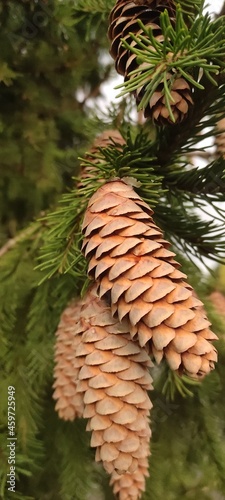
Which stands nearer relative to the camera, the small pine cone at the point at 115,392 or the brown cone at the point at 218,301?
the small pine cone at the point at 115,392

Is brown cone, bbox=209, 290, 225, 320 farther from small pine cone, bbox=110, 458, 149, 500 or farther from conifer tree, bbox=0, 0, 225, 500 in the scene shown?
small pine cone, bbox=110, 458, 149, 500

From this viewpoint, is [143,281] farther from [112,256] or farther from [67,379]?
[67,379]

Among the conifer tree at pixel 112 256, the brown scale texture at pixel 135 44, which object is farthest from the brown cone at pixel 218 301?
the brown scale texture at pixel 135 44

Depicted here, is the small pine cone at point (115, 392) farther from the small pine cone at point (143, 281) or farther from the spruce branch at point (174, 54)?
the spruce branch at point (174, 54)

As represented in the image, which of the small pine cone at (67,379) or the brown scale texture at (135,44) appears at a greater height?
the brown scale texture at (135,44)

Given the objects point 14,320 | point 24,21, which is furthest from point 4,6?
point 14,320

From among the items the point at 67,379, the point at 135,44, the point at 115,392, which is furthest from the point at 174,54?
Result: the point at 67,379

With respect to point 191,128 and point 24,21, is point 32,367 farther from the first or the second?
point 24,21
